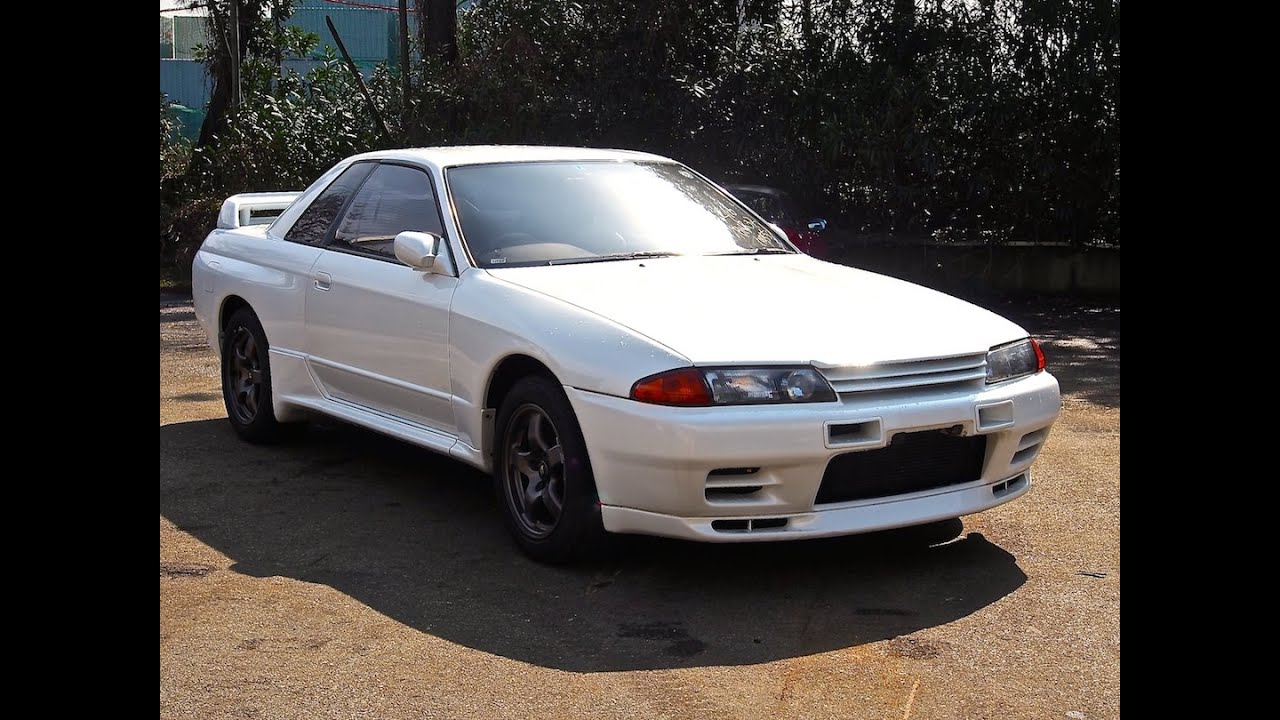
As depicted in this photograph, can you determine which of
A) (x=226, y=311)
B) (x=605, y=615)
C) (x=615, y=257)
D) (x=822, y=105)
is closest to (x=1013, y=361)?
(x=615, y=257)

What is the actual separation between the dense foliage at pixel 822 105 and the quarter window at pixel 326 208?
26.5 ft

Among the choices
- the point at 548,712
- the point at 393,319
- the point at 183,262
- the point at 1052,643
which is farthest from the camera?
the point at 183,262

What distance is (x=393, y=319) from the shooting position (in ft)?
19.7

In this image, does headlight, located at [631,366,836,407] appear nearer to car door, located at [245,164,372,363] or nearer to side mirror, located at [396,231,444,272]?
side mirror, located at [396,231,444,272]

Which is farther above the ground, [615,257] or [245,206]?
[245,206]

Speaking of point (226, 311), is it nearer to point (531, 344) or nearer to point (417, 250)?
point (417, 250)

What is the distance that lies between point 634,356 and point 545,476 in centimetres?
68

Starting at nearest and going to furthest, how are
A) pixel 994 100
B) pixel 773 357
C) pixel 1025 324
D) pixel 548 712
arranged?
pixel 548 712 → pixel 773 357 → pixel 1025 324 → pixel 994 100

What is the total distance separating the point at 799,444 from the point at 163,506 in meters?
2.96

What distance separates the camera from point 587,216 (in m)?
6.09

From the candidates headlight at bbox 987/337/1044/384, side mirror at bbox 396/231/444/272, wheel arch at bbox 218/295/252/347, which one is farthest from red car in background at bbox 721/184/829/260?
headlight at bbox 987/337/1044/384

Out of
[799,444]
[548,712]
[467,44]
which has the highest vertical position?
[467,44]
